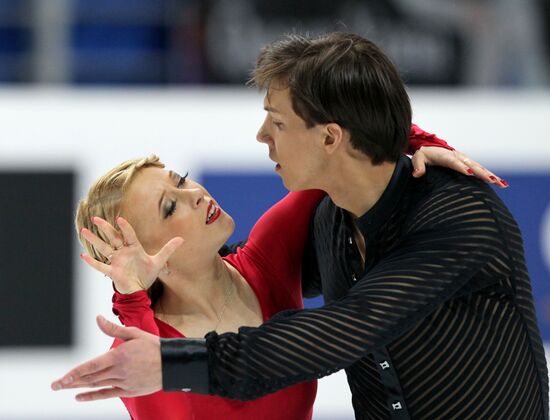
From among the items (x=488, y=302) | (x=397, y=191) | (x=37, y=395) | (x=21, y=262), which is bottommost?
(x=37, y=395)

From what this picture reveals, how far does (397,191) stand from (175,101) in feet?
8.66

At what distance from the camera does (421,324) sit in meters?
2.49

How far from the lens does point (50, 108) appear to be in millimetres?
4965

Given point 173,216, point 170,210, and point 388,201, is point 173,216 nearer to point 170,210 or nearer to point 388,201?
point 170,210

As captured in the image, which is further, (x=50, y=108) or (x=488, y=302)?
(x=50, y=108)

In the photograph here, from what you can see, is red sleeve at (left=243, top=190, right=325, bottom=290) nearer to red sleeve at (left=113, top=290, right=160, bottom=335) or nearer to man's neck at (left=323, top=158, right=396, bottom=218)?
man's neck at (left=323, top=158, right=396, bottom=218)

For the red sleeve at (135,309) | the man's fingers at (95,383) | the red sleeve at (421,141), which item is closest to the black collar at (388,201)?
the red sleeve at (421,141)

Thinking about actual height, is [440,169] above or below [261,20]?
below

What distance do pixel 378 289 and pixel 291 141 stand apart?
1.51ft

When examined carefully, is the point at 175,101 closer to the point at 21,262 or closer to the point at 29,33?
the point at 21,262

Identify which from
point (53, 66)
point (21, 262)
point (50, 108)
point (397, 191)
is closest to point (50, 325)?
point (21, 262)

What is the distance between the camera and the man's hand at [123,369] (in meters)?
2.18

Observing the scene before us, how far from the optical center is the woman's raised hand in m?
2.44

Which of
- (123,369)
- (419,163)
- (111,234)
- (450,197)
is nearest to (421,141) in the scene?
(419,163)
